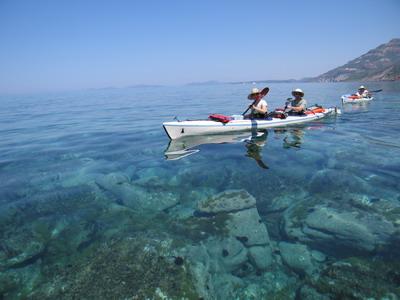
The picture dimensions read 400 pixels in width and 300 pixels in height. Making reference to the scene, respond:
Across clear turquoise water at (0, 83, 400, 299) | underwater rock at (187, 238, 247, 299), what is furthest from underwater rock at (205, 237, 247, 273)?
clear turquoise water at (0, 83, 400, 299)

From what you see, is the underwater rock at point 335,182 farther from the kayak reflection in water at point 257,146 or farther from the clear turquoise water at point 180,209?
the kayak reflection in water at point 257,146

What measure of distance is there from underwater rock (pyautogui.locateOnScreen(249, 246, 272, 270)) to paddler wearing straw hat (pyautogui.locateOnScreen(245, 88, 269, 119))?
11.2 metres

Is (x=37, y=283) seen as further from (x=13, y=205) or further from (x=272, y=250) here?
(x=272, y=250)

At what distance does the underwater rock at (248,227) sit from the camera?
669cm

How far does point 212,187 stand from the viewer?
9664mm

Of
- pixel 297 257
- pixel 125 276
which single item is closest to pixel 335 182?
pixel 297 257

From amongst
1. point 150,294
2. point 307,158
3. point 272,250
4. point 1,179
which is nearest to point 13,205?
point 1,179

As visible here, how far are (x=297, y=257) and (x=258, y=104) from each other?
12027 mm

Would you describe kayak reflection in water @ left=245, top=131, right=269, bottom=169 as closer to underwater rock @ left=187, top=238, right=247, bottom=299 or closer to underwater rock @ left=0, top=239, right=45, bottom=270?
underwater rock @ left=187, top=238, right=247, bottom=299

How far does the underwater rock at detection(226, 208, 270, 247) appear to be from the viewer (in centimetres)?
669

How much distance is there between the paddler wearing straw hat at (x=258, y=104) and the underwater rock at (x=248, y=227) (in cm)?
998

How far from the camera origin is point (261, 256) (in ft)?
20.4

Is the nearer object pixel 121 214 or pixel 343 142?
pixel 121 214

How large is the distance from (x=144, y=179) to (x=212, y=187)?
9.30 feet
